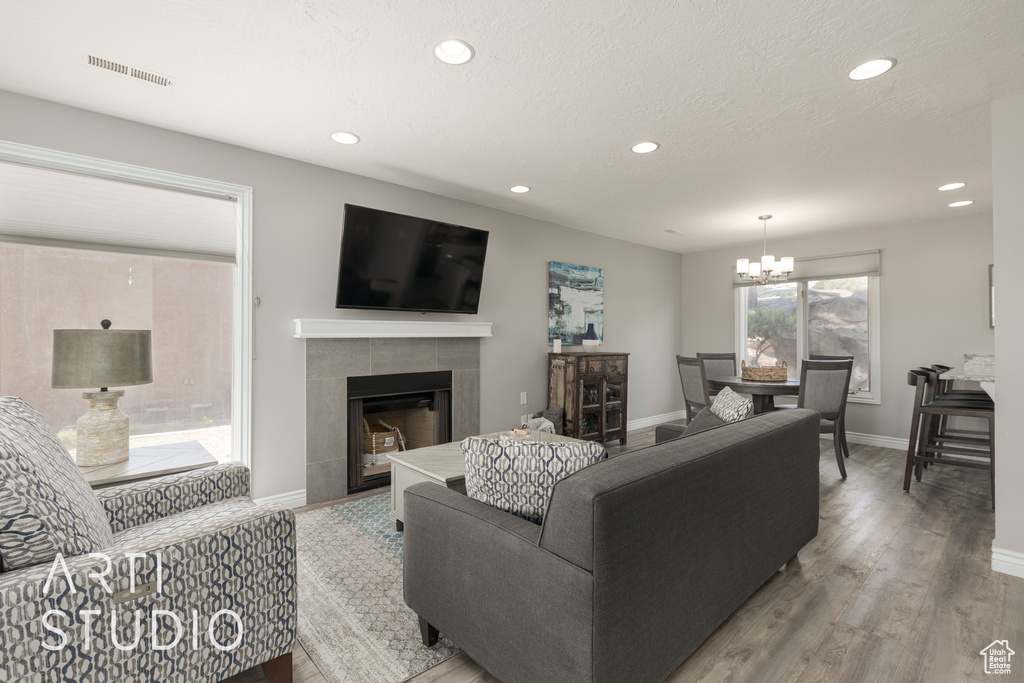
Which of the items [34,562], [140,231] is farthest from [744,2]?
[140,231]

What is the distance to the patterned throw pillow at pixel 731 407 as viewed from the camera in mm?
2441

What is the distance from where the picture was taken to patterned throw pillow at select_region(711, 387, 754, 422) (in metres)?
2.44

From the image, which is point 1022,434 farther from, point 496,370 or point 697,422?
point 496,370

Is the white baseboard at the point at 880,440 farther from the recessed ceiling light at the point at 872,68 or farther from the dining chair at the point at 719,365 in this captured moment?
the recessed ceiling light at the point at 872,68

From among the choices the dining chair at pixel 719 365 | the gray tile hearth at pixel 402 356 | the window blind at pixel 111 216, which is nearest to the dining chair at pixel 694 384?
the dining chair at pixel 719 365

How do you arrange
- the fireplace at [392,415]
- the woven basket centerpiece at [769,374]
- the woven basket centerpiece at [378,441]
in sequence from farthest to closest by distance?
the woven basket centerpiece at [769,374] < the woven basket centerpiece at [378,441] < the fireplace at [392,415]

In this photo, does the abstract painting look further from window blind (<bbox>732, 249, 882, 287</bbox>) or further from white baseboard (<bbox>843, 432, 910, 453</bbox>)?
white baseboard (<bbox>843, 432, 910, 453</bbox>)

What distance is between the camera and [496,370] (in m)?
4.54

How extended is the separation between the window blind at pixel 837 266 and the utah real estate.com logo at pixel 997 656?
14.2 feet

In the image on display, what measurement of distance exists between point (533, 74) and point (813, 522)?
261 cm

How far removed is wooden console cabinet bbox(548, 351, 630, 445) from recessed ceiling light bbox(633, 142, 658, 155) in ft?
7.01

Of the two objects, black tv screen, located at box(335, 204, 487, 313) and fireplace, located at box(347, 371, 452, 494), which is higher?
black tv screen, located at box(335, 204, 487, 313)

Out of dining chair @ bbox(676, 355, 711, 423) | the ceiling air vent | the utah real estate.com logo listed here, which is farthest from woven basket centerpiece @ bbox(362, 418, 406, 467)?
the utah real estate.com logo

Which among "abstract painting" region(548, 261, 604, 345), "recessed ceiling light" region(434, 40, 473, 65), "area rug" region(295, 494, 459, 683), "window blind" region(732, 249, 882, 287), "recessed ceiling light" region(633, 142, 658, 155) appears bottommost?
"area rug" region(295, 494, 459, 683)
